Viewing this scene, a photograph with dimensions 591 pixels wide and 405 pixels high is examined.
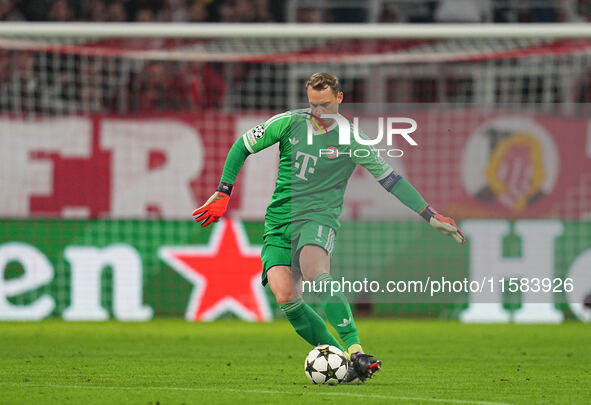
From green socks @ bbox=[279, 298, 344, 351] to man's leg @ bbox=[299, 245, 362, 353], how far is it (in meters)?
0.25

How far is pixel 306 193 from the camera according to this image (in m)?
7.48

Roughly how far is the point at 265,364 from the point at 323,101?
95.4 inches

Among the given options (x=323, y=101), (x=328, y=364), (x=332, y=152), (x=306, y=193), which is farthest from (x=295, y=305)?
(x=323, y=101)

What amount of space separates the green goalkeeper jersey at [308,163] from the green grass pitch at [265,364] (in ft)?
3.77

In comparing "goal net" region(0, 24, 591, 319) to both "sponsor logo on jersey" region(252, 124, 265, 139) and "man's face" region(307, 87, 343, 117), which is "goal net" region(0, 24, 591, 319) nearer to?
"man's face" region(307, 87, 343, 117)

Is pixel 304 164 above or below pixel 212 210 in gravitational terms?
above

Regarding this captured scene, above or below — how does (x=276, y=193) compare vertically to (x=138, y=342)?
above

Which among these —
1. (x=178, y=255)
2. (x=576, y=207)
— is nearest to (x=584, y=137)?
(x=576, y=207)

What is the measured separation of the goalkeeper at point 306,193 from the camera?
7.36 metres

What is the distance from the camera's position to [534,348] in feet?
34.1

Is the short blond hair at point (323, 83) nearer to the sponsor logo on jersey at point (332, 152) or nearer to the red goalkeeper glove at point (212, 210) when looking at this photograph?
the sponsor logo on jersey at point (332, 152)

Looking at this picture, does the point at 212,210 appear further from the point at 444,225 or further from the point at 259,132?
the point at 444,225

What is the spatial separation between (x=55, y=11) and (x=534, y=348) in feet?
29.8

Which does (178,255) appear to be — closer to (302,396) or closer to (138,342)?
(138,342)
